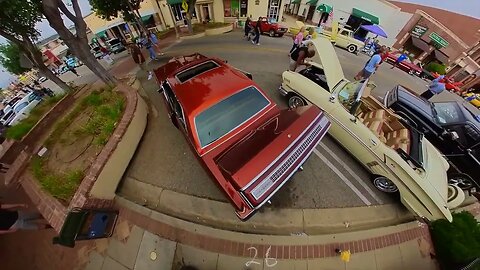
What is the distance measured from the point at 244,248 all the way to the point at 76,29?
23.7 feet

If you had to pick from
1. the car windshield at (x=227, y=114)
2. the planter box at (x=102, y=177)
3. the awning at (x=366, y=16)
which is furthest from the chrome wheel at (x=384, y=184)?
the awning at (x=366, y=16)

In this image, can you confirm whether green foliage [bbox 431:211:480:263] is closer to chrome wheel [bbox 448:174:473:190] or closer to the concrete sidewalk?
the concrete sidewalk

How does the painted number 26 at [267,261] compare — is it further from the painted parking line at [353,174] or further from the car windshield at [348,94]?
the car windshield at [348,94]

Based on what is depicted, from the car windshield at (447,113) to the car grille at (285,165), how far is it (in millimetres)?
4524

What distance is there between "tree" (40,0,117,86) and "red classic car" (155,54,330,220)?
2960 mm

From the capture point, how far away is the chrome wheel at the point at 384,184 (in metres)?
4.90

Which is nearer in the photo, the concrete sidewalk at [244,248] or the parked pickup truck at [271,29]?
the concrete sidewalk at [244,248]

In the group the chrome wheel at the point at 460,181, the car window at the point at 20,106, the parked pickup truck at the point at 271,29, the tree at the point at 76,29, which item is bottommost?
the car window at the point at 20,106

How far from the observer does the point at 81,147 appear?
5.08 metres

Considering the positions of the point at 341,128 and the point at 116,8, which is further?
the point at 116,8

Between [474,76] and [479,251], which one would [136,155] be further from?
[474,76]

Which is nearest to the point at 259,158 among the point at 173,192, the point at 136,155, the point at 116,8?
the point at 173,192

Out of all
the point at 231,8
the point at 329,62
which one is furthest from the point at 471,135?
the point at 231,8

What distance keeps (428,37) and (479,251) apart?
25.6 m
